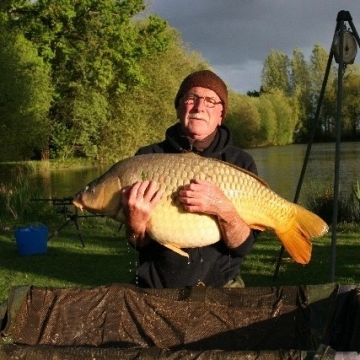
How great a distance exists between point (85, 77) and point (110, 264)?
651 inches

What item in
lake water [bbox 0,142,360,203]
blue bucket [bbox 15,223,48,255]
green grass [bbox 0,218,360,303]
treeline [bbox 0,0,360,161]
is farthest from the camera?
treeline [bbox 0,0,360,161]

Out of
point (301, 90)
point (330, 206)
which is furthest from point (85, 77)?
point (301, 90)

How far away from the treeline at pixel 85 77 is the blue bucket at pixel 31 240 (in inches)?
445

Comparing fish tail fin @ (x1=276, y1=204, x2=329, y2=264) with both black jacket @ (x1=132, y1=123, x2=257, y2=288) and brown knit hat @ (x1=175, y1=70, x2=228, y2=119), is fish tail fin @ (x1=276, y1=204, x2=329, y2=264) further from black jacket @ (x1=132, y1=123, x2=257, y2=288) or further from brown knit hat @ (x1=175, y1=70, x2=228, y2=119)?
brown knit hat @ (x1=175, y1=70, x2=228, y2=119)

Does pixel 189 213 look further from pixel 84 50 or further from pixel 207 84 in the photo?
pixel 84 50

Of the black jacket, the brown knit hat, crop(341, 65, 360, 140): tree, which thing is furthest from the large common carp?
crop(341, 65, 360, 140): tree

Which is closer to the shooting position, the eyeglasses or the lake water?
the eyeglasses

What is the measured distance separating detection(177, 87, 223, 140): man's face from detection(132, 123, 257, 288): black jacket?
0.16 feet

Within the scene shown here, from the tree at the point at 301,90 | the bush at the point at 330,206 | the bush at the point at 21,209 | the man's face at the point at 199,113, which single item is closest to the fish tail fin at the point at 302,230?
the man's face at the point at 199,113

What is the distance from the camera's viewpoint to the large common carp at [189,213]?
1548 mm

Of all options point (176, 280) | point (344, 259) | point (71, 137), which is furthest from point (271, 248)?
point (71, 137)

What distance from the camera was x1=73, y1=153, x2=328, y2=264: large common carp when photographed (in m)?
1.55

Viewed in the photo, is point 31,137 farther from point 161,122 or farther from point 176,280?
point 176,280

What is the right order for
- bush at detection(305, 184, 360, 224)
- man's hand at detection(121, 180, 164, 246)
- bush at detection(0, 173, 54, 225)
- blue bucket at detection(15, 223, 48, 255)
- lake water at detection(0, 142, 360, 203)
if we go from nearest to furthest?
man's hand at detection(121, 180, 164, 246), blue bucket at detection(15, 223, 48, 255), bush at detection(305, 184, 360, 224), bush at detection(0, 173, 54, 225), lake water at detection(0, 142, 360, 203)
